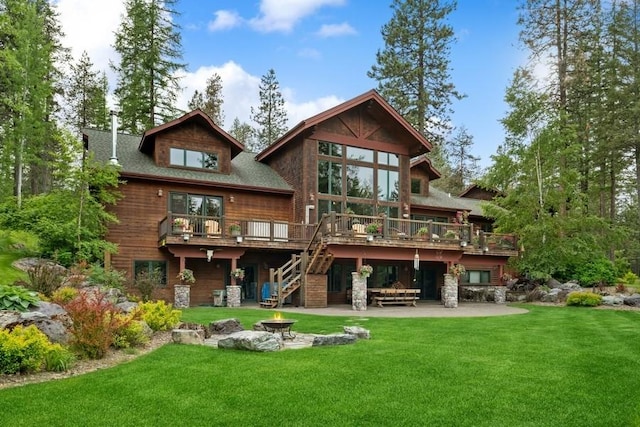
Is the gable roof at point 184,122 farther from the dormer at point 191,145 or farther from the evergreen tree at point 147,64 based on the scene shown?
the evergreen tree at point 147,64

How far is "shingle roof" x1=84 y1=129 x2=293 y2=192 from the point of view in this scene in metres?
19.3

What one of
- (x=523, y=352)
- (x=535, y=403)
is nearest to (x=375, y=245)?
(x=523, y=352)

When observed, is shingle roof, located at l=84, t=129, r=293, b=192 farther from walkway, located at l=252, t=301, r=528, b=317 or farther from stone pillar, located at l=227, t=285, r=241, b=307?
walkway, located at l=252, t=301, r=528, b=317

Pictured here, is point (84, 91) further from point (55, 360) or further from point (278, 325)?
point (55, 360)

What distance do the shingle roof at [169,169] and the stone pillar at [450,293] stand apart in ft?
25.2

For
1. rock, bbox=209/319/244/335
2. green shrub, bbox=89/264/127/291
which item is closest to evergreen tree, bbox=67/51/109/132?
green shrub, bbox=89/264/127/291

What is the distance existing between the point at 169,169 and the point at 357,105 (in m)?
8.49

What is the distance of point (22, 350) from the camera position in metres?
6.25

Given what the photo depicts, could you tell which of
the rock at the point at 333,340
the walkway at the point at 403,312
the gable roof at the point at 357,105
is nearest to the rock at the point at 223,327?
the rock at the point at 333,340

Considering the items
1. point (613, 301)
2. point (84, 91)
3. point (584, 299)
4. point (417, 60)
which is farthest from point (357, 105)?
point (84, 91)

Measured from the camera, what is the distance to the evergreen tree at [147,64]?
1162 inches

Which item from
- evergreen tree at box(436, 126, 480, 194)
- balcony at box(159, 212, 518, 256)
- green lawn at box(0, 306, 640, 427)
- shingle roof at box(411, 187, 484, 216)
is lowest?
green lawn at box(0, 306, 640, 427)

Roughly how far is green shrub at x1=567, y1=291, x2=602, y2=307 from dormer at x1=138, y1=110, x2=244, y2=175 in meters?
14.6

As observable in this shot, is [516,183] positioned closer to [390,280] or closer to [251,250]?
[390,280]
